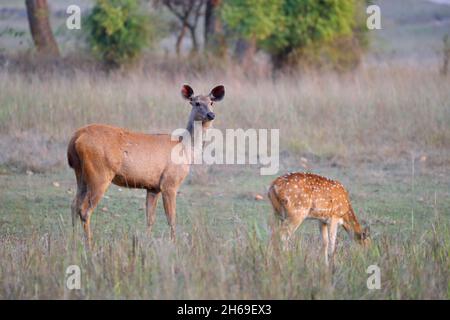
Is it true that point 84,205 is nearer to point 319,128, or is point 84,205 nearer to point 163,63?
point 319,128

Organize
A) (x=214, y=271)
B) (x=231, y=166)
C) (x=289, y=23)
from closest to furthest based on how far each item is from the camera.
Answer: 1. (x=214, y=271)
2. (x=231, y=166)
3. (x=289, y=23)

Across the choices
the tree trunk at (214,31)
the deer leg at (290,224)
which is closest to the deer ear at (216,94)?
the deer leg at (290,224)

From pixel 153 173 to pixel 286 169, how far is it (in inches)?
164

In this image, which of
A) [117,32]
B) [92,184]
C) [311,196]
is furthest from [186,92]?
[117,32]

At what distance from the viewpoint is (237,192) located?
1159 cm

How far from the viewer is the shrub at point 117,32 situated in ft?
72.1

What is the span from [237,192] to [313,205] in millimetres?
3296

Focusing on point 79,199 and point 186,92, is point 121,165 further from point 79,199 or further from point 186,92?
point 186,92

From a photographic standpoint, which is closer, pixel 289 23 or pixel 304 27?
pixel 304 27

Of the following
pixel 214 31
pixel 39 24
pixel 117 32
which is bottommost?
pixel 117 32

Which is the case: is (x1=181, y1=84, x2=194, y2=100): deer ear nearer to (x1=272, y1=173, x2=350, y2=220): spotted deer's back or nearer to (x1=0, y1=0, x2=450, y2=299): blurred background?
(x1=0, y1=0, x2=450, y2=299): blurred background

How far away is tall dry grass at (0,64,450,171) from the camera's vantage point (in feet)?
47.2
